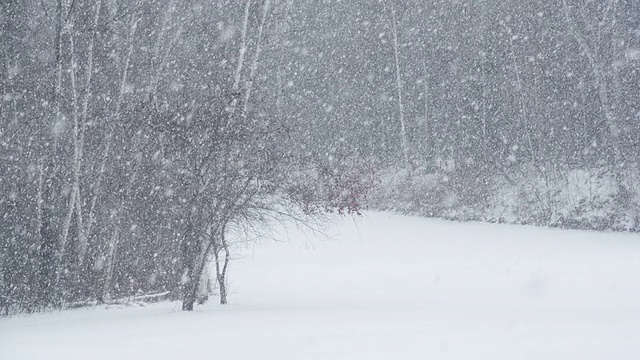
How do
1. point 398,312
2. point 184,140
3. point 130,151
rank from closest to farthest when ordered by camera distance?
1. point 398,312
2. point 184,140
3. point 130,151

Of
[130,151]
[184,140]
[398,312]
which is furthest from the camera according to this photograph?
[130,151]

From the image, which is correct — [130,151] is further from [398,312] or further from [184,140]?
[398,312]

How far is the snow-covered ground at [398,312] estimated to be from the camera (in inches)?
379

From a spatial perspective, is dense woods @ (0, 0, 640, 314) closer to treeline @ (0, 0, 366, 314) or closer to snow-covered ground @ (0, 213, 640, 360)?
treeline @ (0, 0, 366, 314)

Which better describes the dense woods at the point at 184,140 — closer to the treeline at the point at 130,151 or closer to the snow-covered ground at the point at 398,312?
the treeline at the point at 130,151

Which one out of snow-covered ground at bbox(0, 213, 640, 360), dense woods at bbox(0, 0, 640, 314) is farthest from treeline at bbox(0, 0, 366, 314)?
snow-covered ground at bbox(0, 213, 640, 360)

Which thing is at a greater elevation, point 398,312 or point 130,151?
point 130,151

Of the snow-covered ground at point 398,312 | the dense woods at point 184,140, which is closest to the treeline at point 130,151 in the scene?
the dense woods at point 184,140

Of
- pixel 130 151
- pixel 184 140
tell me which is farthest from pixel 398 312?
pixel 130 151

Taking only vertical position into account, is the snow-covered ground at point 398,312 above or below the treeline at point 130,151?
below

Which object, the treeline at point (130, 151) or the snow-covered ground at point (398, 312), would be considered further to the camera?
the treeline at point (130, 151)

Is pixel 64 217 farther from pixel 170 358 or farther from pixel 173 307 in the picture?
pixel 170 358

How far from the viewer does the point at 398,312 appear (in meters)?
13.6

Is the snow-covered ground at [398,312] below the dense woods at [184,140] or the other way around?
below
